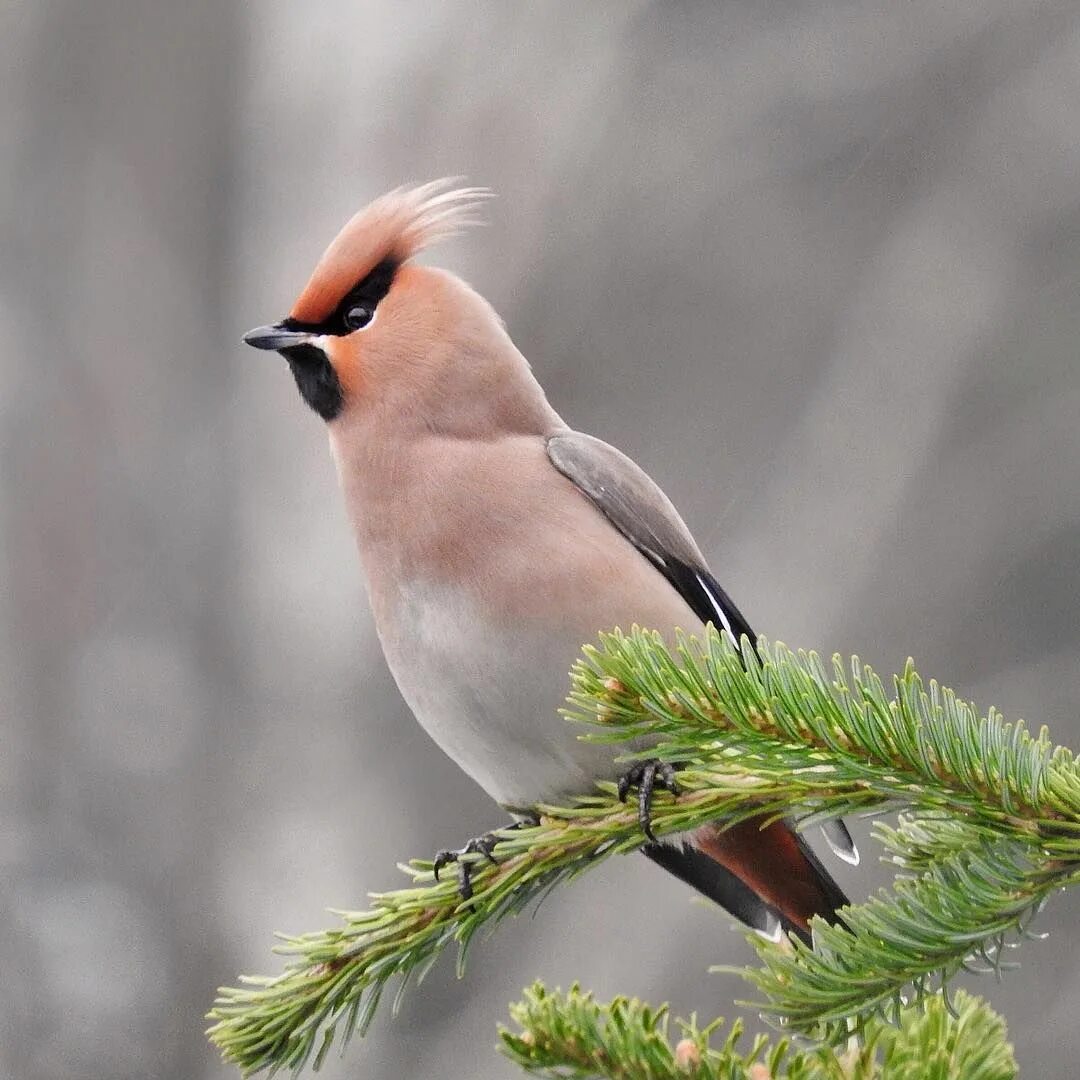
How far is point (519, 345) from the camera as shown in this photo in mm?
5961

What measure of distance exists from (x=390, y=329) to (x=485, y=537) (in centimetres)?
54

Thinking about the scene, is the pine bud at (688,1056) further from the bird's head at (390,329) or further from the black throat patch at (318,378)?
the black throat patch at (318,378)

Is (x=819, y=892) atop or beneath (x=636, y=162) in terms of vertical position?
beneath

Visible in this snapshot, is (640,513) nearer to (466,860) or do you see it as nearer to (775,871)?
(775,871)

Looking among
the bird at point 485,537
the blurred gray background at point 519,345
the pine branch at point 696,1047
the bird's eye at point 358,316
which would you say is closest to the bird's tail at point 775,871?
the bird at point 485,537

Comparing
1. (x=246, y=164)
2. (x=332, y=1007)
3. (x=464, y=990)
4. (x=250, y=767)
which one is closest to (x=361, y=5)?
(x=246, y=164)

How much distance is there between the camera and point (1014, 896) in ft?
4.96

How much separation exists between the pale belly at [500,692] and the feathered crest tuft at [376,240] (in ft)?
2.09

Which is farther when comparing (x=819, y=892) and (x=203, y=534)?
(x=203, y=534)

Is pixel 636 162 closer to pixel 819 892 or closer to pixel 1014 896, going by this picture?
pixel 819 892

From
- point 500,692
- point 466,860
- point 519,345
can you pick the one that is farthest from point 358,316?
point 519,345

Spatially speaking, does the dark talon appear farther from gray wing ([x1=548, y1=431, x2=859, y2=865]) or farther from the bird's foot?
gray wing ([x1=548, y1=431, x2=859, y2=865])

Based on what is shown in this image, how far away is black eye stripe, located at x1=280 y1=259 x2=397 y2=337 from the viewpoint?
2887 millimetres

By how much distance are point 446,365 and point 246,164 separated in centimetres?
408
